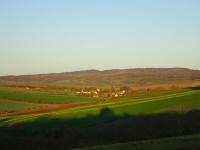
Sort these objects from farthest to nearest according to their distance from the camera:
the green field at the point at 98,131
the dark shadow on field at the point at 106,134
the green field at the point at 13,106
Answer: the green field at the point at 13,106, the green field at the point at 98,131, the dark shadow on field at the point at 106,134

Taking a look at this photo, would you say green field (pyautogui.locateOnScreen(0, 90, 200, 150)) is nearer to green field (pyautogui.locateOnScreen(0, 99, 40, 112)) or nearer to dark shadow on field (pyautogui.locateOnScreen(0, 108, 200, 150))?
dark shadow on field (pyautogui.locateOnScreen(0, 108, 200, 150))

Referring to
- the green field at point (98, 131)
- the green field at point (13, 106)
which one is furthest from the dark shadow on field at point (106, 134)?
the green field at point (13, 106)

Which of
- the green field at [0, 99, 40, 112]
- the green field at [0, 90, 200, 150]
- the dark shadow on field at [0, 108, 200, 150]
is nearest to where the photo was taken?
the dark shadow on field at [0, 108, 200, 150]

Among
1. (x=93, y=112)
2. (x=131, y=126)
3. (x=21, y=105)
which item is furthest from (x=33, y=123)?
(x=21, y=105)

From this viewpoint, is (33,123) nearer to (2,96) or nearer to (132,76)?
(2,96)

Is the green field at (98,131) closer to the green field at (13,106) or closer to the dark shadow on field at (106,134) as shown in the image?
the dark shadow on field at (106,134)

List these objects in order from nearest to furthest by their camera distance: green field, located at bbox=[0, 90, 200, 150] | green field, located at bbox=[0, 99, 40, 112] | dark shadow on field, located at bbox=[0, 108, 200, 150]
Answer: dark shadow on field, located at bbox=[0, 108, 200, 150] → green field, located at bbox=[0, 90, 200, 150] → green field, located at bbox=[0, 99, 40, 112]

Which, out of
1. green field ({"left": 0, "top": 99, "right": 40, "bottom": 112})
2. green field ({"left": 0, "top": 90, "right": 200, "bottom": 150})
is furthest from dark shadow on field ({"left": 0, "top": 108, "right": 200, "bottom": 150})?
green field ({"left": 0, "top": 99, "right": 40, "bottom": 112})

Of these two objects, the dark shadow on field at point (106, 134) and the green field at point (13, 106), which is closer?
the dark shadow on field at point (106, 134)
